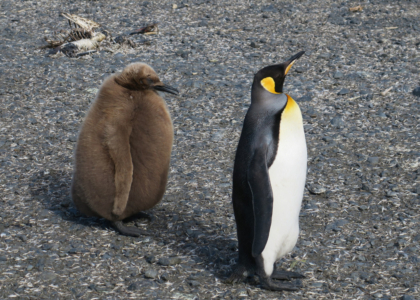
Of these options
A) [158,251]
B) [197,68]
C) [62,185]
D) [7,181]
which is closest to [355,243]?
[158,251]

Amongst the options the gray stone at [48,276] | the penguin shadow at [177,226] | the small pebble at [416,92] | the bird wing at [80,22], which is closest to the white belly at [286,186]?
the penguin shadow at [177,226]

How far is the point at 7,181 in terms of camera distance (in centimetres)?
423

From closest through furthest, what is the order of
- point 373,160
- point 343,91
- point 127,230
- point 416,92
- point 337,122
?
point 127,230 → point 373,160 → point 337,122 → point 416,92 → point 343,91

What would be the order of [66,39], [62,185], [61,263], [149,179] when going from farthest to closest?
[66,39] → [62,185] → [149,179] → [61,263]

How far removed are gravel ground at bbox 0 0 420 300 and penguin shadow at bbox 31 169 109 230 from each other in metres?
0.01

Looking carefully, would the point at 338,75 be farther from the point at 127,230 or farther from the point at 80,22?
the point at 127,230

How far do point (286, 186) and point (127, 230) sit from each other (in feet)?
3.63

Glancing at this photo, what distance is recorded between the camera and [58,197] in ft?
13.3

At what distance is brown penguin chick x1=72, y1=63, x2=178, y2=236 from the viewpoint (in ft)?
11.0

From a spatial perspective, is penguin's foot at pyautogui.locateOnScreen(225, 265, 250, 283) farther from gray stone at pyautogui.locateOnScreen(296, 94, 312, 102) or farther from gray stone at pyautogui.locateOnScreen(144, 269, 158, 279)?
gray stone at pyautogui.locateOnScreen(296, 94, 312, 102)

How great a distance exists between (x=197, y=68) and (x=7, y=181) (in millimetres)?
2766

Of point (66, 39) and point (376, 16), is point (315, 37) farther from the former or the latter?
point (66, 39)

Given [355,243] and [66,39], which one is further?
[66,39]

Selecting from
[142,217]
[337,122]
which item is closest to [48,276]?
[142,217]
